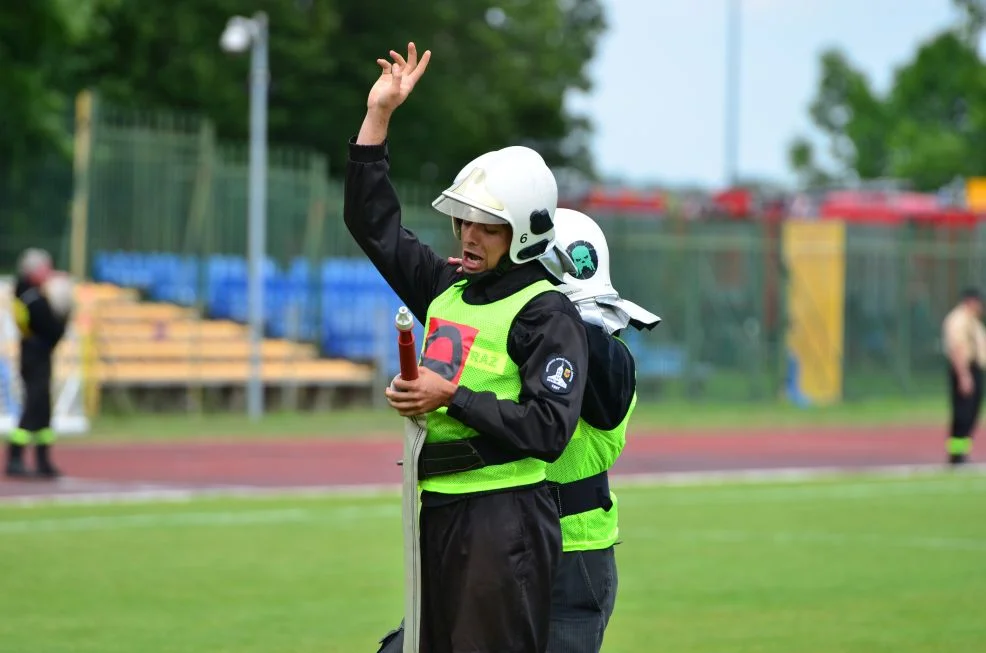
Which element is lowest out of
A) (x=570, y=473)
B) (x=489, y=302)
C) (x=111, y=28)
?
(x=570, y=473)

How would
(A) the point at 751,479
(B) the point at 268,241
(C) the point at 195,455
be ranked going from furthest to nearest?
(B) the point at 268,241
(C) the point at 195,455
(A) the point at 751,479

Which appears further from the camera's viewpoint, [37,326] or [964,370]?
[964,370]

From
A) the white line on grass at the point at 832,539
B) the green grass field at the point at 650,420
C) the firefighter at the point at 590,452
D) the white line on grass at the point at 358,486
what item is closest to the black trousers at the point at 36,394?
the white line on grass at the point at 358,486

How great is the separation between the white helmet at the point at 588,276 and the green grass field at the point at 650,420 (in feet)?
57.4

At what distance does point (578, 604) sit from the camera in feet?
17.4

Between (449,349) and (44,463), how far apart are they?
13047 millimetres

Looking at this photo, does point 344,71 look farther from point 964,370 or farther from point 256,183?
point 964,370

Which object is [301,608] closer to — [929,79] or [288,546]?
[288,546]

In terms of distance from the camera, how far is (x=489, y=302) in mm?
5012

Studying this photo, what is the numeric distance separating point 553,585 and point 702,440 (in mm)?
19051

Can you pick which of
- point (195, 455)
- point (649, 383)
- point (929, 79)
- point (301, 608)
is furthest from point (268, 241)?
point (929, 79)

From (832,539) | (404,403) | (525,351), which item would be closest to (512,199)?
(525,351)

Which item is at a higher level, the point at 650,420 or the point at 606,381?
the point at 606,381

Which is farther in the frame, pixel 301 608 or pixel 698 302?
pixel 698 302
